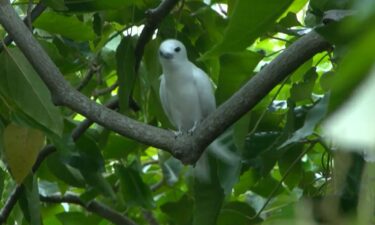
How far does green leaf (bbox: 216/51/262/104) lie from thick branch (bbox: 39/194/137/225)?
660 mm

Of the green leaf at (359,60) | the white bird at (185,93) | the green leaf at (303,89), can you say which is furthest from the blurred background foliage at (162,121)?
the green leaf at (359,60)

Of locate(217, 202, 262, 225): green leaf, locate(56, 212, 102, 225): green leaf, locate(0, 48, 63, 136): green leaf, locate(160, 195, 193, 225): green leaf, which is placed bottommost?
locate(160, 195, 193, 225): green leaf

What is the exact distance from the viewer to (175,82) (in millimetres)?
2191

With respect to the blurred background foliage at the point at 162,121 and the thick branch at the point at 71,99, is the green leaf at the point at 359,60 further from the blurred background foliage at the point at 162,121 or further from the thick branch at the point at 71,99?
the thick branch at the point at 71,99

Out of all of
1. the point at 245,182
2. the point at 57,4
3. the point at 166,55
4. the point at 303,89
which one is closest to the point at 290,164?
the point at 245,182

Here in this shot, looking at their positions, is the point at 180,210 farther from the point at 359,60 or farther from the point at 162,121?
the point at 359,60

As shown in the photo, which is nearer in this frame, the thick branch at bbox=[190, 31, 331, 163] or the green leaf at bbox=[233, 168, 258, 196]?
the thick branch at bbox=[190, 31, 331, 163]

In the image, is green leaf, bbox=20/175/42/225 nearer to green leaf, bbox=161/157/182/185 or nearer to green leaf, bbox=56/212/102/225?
green leaf, bbox=56/212/102/225

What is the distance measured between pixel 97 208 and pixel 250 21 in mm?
1239

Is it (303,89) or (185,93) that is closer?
(303,89)

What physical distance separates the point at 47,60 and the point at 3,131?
235 millimetres

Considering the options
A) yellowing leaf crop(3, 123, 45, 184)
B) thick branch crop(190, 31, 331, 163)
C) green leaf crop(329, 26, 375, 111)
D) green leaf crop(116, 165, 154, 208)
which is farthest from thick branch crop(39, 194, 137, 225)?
green leaf crop(329, 26, 375, 111)

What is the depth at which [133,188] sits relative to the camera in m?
1.69

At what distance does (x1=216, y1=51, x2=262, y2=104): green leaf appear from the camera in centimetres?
120
